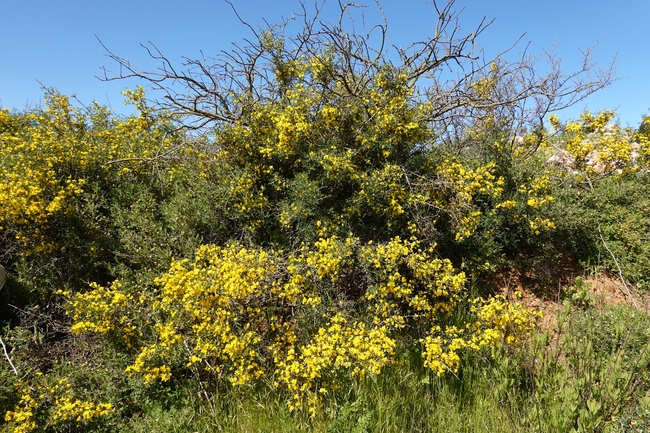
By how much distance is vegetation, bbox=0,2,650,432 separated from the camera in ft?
8.76

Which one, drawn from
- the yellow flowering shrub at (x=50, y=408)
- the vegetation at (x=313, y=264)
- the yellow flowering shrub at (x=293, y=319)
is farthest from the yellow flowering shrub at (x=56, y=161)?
the yellow flowering shrub at (x=50, y=408)

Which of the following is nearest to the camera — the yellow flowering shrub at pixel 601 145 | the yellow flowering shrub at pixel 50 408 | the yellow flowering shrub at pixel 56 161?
the yellow flowering shrub at pixel 50 408

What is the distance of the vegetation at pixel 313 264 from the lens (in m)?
2.67

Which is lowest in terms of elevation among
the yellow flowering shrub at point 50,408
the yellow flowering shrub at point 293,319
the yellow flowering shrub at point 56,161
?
the yellow flowering shrub at point 50,408

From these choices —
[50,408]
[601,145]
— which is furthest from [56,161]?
[601,145]

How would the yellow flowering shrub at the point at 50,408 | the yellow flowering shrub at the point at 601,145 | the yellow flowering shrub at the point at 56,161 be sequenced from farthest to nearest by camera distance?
the yellow flowering shrub at the point at 601,145, the yellow flowering shrub at the point at 56,161, the yellow flowering shrub at the point at 50,408

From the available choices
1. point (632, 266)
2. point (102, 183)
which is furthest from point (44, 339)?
point (632, 266)

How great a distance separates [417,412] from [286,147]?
2.74m

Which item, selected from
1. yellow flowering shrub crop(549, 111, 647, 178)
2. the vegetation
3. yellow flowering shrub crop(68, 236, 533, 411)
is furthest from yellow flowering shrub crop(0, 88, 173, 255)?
yellow flowering shrub crop(549, 111, 647, 178)

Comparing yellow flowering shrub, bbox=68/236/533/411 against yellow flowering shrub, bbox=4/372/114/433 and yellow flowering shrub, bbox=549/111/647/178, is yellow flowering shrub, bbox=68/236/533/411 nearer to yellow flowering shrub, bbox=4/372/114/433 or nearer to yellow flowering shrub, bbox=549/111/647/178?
yellow flowering shrub, bbox=4/372/114/433

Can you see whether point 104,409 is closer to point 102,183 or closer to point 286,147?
point 102,183

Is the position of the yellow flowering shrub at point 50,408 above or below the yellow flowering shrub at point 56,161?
below

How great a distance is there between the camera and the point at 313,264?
307cm

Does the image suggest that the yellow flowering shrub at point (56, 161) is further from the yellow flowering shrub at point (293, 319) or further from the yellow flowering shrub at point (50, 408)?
the yellow flowering shrub at point (50, 408)
